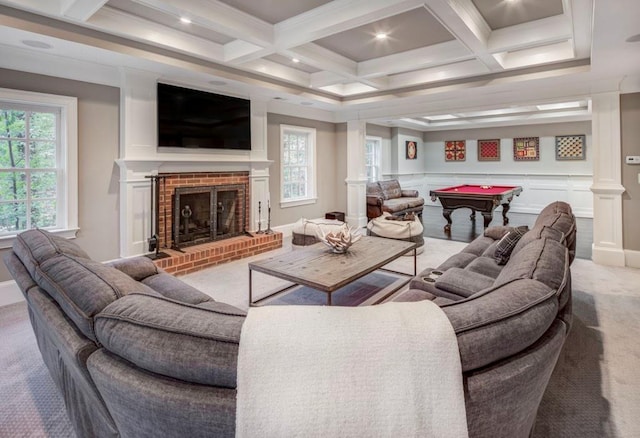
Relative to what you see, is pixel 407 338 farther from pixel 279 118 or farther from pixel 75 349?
pixel 279 118

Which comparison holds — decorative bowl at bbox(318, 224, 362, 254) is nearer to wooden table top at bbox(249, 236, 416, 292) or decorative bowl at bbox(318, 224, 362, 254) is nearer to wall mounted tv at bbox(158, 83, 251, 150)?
wooden table top at bbox(249, 236, 416, 292)

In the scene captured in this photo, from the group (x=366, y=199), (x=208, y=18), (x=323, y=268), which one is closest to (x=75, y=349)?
(x=323, y=268)

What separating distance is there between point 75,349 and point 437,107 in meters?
5.78

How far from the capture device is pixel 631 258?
4.56 m

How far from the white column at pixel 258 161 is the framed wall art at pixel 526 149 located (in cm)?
720

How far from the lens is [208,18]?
3.10 meters

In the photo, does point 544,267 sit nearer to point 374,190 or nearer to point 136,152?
point 136,152

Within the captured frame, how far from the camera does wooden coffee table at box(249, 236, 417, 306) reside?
2766mm

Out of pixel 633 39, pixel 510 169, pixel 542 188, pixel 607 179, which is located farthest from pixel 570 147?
pixel 633 39

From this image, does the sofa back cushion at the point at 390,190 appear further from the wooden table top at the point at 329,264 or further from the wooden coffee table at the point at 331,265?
the wooden table top at the point at 329,264

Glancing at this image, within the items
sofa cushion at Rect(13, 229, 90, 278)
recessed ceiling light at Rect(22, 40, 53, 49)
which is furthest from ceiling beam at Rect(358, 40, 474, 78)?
sofa cushion at Rect(13, 229, 90, 278)

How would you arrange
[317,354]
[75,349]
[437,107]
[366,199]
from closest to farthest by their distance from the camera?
[317,354] < [75,349] < [437,107] < [366,199]

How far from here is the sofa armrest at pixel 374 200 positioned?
741 cm

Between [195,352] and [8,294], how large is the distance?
3665mm
